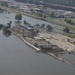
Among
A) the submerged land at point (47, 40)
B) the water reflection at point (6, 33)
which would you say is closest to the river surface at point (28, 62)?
the submerged land at point (47, 40)

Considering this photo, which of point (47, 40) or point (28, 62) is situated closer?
point (28, 62)

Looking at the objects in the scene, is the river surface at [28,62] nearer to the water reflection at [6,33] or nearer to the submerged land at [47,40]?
the submerged land at [47,40]

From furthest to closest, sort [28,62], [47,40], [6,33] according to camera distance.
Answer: [6,33]
[47,40]
[28,62]

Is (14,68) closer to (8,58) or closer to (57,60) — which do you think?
(8,58)

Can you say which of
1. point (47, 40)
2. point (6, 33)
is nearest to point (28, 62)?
point (47, 40)

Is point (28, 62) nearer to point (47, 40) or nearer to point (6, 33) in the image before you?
point (47, 40)

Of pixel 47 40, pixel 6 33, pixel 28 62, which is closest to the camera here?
pixel 28 62

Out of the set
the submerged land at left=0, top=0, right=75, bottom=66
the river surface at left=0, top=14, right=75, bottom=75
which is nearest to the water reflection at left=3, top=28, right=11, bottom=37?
the submerged land at left=0, top=0, right=75, bottom=66

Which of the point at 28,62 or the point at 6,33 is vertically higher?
the point at 28,62
